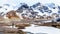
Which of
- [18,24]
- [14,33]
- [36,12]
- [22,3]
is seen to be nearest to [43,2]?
[36,12]

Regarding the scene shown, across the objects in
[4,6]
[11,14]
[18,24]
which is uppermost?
[4,6]

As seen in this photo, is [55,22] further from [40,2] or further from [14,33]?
[14,33]

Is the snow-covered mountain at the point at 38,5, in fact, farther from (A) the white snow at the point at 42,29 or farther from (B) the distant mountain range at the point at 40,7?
(A) the white snow at the point at 42,29

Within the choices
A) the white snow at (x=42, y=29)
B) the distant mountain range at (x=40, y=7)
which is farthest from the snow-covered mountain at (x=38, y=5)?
the white snow at (x=42, y=29)

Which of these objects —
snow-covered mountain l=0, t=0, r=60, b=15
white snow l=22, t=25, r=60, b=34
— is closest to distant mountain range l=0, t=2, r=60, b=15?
snow-covered mountain l=0, t=0, r=60, b=15

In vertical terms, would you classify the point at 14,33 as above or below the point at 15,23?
below

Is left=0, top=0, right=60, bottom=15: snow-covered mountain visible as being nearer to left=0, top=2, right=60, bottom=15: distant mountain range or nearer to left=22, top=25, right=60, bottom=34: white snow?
left=0, top=2, right=60, bottom=15: distant mountain range

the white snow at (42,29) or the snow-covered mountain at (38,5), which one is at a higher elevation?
the snow-covered mountain at (38,5)

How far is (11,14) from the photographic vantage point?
4.75ft

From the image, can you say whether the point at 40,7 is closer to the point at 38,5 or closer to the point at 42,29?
the point at 38,5

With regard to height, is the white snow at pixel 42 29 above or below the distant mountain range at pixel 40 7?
below

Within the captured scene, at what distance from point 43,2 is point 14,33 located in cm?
50

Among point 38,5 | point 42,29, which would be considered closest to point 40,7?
point 38,5

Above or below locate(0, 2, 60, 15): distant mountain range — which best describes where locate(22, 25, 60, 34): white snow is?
below
